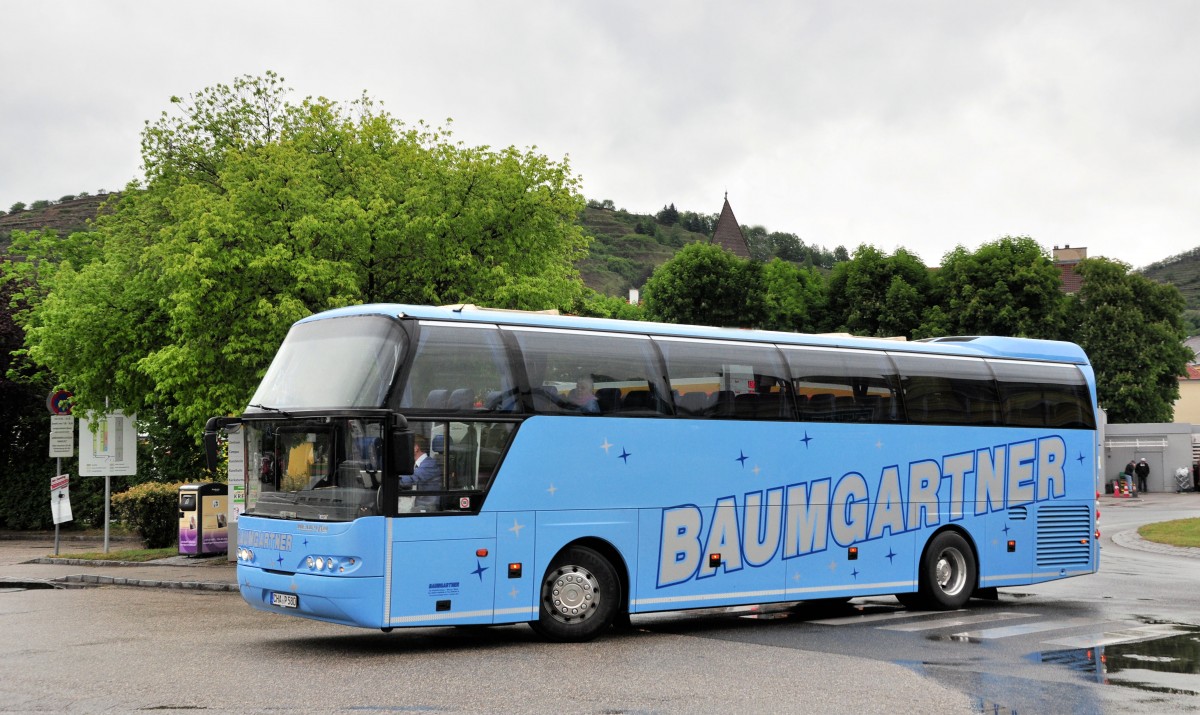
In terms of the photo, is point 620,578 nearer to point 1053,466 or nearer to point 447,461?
point 447,461

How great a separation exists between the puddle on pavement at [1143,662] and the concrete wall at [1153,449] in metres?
49.6

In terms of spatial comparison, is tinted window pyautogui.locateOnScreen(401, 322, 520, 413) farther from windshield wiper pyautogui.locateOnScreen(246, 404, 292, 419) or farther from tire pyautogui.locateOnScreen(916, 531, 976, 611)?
tire pyautogui.locateOnScreen(916, 531, 976, 611)

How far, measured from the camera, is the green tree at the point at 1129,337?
6931 cm

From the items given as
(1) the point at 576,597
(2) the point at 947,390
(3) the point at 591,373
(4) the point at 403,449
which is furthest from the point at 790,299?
(4) the point at 403,449

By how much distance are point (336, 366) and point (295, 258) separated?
11254 millimetres

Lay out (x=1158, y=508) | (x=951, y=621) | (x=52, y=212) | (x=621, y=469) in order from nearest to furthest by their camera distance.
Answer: (x=621, y=469) → (x=951, y=621) → (x=1158, y=508) → (x=52, y=212)

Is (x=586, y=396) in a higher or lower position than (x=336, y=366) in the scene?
lower

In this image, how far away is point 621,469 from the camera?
1363 cm

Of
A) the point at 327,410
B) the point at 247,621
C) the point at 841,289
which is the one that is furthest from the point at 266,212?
the point at 841,289

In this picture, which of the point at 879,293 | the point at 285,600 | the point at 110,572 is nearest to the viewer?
the point at 285,600

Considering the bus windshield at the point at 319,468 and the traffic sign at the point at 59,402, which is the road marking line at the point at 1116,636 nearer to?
the bus windshield at the point at 319,468

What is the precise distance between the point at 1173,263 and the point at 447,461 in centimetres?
18662

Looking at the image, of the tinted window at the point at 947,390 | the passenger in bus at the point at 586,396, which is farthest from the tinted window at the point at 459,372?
the tinted window at the point at 947,390

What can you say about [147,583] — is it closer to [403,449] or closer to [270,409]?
[270,409]
